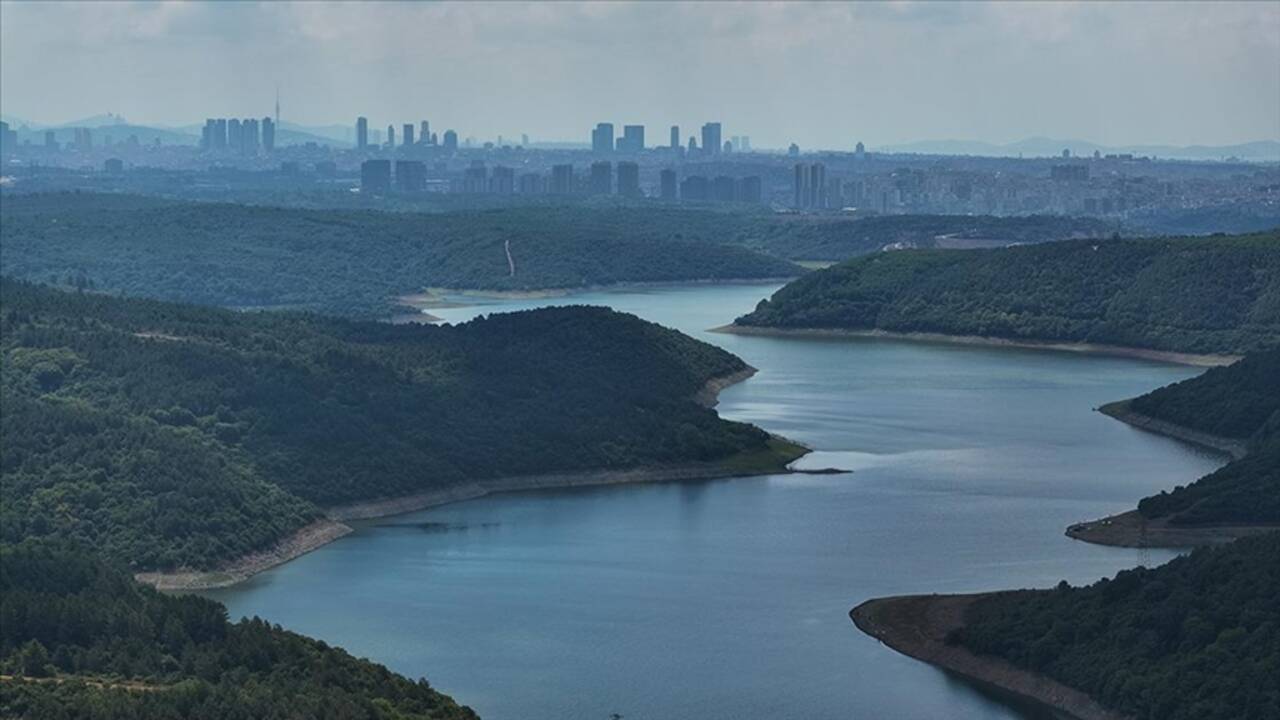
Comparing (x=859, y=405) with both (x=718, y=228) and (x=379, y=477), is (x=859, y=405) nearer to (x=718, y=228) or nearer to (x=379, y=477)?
(x=379, y=477)

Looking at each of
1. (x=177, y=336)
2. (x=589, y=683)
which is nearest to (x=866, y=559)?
(x=589, y=683)

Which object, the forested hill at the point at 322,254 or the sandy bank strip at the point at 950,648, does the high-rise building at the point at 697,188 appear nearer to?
the forested hill at the point at 322,254

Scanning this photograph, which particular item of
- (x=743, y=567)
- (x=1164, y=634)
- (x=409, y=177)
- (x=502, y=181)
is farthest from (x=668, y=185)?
(x=1164, y=634)

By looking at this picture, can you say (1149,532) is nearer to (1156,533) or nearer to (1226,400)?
(1156,533)

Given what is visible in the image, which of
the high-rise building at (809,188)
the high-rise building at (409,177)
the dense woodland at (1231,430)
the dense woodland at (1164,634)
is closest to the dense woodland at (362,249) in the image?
the high-rise building at (809,188)

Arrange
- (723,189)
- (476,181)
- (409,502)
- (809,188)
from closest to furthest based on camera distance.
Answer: (409,502) → (809,188) → (723,189) → (476,181)
